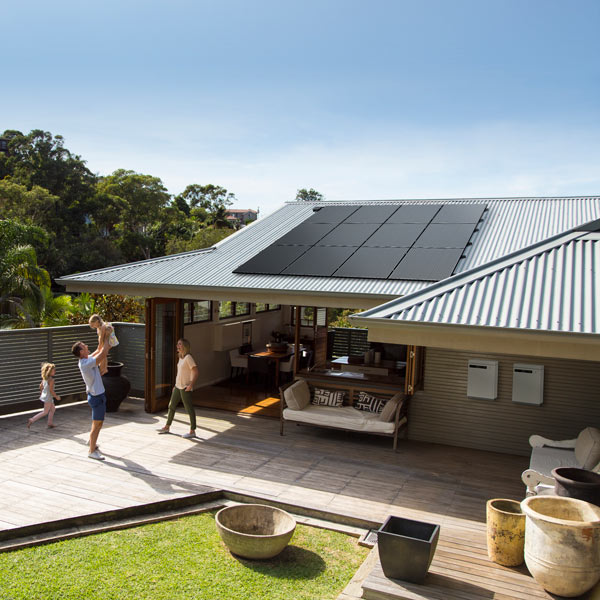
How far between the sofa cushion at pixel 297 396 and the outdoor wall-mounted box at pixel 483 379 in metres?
2.71

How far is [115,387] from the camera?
10398mm

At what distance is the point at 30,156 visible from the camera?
Result: 138 ft

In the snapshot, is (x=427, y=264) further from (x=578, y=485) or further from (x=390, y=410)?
(x=578, y=485)

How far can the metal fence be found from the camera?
31.8 ft

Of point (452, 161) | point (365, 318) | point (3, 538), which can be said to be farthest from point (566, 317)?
point (452, 161)

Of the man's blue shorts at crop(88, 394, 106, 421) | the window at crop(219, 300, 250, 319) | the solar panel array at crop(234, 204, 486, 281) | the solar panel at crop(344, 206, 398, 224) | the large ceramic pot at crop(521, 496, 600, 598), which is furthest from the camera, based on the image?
the window at crop(219, 300, 250, 319)

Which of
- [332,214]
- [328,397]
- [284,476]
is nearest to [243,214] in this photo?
[332,214]

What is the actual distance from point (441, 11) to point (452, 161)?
12251mm

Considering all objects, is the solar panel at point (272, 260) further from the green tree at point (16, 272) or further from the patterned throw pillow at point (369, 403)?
the green tree at point (16, 272)

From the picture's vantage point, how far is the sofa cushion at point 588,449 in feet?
20.5

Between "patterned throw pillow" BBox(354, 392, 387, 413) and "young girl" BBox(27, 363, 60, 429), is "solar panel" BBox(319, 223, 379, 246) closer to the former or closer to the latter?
"patterned throw pillow" BBox(354, 392, 387, 413)

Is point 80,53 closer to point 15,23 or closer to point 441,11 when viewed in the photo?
point 15,23

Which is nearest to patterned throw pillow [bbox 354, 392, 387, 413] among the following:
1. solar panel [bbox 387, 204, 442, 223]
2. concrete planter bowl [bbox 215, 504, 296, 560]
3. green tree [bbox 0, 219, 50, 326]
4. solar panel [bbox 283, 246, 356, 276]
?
solar panel [bbox 283, 246, 356, 276]

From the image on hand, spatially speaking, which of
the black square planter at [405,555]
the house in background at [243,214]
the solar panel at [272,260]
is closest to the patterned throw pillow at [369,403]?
the solar panel at [272,260]
